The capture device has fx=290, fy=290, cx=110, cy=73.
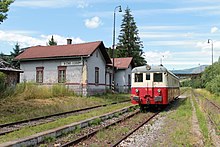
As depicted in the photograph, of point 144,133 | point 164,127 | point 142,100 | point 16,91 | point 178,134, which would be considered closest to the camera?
point 178,134

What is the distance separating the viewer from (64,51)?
29.0 meters

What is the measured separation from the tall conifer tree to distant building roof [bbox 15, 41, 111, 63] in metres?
25.2

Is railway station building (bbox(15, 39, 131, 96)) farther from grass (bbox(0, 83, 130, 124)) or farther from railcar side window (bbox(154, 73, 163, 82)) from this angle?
railcar side window (bbox(154, 73, 163, 82))

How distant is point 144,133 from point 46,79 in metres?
20.2

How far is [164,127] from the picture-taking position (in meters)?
11.1

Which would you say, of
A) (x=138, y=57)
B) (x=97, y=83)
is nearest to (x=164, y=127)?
(x=97, y=83)

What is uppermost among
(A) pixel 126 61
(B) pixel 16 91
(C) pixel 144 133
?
(A) pixel 126 61

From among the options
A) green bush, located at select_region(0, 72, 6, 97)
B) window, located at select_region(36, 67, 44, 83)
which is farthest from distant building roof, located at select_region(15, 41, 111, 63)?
green bush, located at select_region(0, 72, 6, 97)

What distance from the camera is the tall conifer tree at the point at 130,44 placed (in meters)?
57.3

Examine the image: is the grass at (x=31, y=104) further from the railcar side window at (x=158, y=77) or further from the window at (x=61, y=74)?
the railcar side window at (x=158, y=77)

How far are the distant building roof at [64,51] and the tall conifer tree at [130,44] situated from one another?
2524cm

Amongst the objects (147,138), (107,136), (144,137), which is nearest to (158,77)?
(144,137)

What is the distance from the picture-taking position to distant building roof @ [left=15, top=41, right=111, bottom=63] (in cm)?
2709

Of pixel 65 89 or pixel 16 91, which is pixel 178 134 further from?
pixel 65 89
